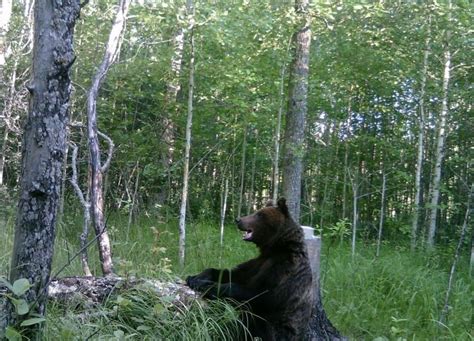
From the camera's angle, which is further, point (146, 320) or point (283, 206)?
point (283, 206)

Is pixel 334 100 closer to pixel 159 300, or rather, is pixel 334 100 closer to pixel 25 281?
pixel 159 300

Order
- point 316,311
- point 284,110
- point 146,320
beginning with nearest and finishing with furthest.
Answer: point 146,320, point 316,311, point 284,110

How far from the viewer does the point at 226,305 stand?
433 centimetres

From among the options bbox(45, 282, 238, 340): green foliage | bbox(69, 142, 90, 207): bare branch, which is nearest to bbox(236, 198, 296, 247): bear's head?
bbox(45, 282, 238, 340): green foliage

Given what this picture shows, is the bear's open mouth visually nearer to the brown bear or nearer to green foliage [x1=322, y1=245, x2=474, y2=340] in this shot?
the brown bear

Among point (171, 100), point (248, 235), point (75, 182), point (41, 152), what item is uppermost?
point (171, 100)

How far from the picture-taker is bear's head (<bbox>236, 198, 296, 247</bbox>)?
15.7ft

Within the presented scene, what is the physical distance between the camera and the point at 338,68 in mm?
13406

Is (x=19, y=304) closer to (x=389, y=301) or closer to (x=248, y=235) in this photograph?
(x=248, y=235)

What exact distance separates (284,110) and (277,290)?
8800mm

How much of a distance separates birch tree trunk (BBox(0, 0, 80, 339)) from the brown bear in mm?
1880

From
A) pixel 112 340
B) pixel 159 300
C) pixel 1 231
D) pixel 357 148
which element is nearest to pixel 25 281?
pixel 112 340

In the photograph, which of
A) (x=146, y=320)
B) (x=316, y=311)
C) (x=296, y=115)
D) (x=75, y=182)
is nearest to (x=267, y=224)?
(x=316, y=311)

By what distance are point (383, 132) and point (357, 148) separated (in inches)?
39.8
